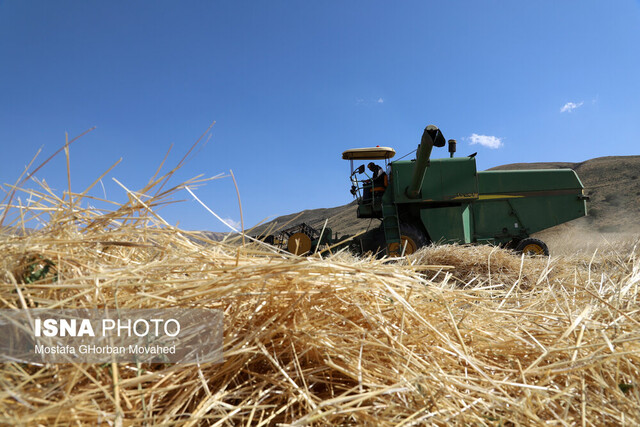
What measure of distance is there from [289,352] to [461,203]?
22.8ft

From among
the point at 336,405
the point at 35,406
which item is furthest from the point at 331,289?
the point at 35,406

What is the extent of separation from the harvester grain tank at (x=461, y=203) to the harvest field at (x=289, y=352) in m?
5.77

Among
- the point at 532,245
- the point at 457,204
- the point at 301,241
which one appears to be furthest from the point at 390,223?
the point at 532,245

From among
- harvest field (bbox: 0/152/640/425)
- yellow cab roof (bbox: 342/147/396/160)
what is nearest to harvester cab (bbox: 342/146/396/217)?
yellow cab roof (bbox: 342/147/396/160)

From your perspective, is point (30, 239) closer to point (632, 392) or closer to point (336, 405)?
point (336, 405)

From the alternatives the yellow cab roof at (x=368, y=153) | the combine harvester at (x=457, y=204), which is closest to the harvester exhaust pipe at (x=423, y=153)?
the combine harvester at (x=457, y=204)

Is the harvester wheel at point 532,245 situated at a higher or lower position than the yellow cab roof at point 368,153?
lower

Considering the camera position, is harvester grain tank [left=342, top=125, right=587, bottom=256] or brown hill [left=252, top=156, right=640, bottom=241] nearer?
harvester grain tank [left=342, top=125, right=587, bottom=256]

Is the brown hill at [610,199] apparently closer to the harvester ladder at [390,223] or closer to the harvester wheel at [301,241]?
the harvester wheel at [301,241]

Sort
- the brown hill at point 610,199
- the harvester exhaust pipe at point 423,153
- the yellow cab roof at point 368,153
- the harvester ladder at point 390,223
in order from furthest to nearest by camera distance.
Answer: the brown hill at point 610,199 < the yellow cab roof at point 368,153 < the harvester ladder at point 390,223 < the harvester exhaust pipe at point 423,153

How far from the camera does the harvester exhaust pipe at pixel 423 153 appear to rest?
195 inches

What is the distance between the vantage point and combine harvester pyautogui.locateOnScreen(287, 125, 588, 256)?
685cm

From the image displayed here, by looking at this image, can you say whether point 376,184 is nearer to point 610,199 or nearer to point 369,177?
point 369,177

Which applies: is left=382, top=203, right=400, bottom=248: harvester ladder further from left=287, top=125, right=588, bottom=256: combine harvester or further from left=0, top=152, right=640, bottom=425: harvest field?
left=0, top=152, right=640, bottom=425: harvest field
